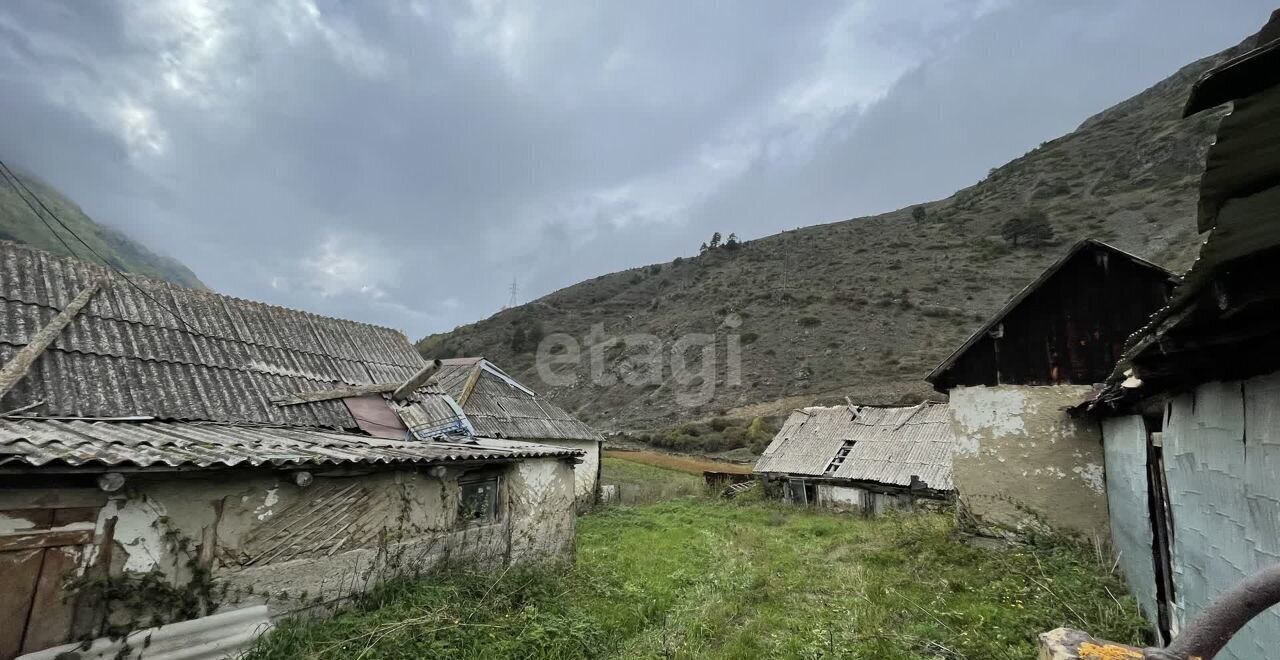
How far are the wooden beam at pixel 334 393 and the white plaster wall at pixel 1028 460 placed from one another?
468 inches

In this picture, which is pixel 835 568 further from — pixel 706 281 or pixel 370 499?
pixel 706 281

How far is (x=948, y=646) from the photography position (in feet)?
20.4

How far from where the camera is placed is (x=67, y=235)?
57594 mm

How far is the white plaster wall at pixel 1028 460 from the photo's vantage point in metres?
9.72

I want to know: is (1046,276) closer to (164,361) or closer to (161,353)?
(164,361)

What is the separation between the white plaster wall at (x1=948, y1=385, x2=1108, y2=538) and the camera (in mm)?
9719

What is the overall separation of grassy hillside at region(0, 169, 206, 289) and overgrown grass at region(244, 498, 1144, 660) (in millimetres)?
8024

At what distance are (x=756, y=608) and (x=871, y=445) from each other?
1434cm

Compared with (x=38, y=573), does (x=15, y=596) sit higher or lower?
lower

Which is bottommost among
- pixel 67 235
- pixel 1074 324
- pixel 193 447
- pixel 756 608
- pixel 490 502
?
pixel 756 608

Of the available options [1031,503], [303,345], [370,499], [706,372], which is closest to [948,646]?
[1031,503]

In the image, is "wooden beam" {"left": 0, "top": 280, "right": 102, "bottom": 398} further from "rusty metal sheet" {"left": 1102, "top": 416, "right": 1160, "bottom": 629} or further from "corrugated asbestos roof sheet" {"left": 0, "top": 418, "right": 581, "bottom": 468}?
"rusty metal sheet" {"left": 1102, "top": 416, "right": 1160, "bottom": 629}

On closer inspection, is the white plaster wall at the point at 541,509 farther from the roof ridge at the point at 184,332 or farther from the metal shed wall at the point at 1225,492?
the metal shed wall at the point at 1225,492

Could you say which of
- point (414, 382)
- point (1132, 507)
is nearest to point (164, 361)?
point (414, 382)
